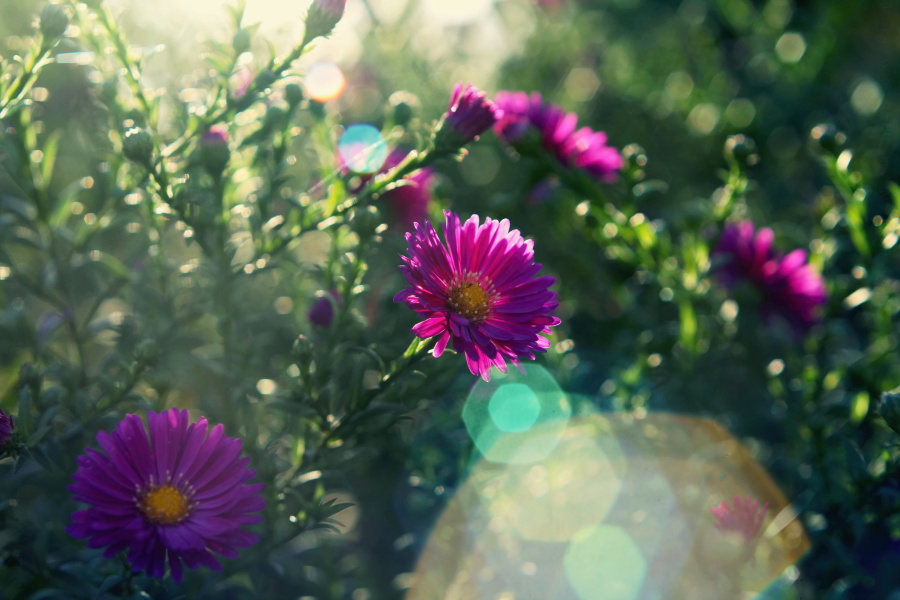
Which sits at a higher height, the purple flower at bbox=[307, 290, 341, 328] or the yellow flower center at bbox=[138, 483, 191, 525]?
the purple flower at bbox=[307, 290, 341, 328]

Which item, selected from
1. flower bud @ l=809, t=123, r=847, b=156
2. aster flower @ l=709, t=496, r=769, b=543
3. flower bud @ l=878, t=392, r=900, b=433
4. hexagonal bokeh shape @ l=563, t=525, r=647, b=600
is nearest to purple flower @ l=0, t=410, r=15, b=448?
hexagonal bokeh shape @ l=563, t=525, r=647, b=600

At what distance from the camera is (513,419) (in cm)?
129

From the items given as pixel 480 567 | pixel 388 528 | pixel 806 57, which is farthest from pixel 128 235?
pixel 806 57

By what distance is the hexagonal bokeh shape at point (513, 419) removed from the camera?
126 centimetres

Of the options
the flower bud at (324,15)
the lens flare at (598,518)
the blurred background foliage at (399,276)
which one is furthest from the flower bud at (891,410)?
the flower bud at (324,15)

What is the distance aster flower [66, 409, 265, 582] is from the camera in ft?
2.64

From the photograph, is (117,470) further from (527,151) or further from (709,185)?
(709,185)

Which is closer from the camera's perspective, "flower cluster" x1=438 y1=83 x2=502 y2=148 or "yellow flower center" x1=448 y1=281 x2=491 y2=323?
"yellow flower center" x1=448 y1=281 x2=491 y2=323

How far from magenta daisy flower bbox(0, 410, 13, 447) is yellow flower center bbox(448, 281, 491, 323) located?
541 millimetres

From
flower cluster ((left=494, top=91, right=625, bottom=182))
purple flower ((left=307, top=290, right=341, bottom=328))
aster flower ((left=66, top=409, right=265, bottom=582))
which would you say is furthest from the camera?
flower cluster ((left=494, top=91, right=625, bottom=182))

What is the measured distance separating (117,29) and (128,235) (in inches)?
29.6

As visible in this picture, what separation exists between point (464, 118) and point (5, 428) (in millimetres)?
691

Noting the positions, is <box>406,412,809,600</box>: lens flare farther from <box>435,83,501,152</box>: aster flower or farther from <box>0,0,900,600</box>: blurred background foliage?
<box>435,83,501,152</box>: aster flower

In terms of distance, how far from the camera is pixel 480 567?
127 centimetres
